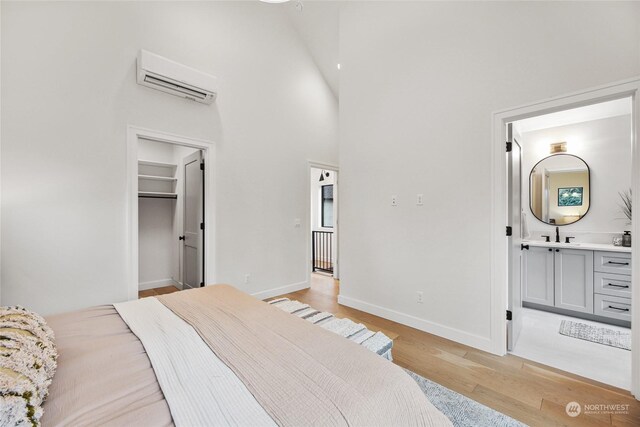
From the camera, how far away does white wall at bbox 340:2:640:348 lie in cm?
204

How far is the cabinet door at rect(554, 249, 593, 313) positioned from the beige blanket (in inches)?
130

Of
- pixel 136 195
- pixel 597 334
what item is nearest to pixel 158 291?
pixel 136 195

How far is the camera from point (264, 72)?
154 inches

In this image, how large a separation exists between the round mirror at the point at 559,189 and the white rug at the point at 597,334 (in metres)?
1.41

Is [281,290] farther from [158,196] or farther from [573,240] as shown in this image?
[573,240]

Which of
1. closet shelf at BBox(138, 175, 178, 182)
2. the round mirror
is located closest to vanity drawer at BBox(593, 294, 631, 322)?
the round mirror

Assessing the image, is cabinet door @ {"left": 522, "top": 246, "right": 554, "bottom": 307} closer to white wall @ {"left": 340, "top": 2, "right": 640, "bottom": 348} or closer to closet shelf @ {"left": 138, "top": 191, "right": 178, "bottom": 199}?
white wall @ {"left": 340, "top": 2, "right": 640, "bottom": 348}

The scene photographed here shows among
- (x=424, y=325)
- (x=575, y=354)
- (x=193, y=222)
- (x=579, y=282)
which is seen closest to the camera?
(x=575, y=354)

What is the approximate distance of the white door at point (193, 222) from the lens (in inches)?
135

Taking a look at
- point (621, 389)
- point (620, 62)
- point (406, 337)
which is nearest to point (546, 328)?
point (621, 389)

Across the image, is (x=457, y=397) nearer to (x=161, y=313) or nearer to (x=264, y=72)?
(x=161, y=313)

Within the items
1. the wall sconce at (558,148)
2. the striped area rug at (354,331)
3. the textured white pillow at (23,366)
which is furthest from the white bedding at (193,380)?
the wall sconce at (558,148)

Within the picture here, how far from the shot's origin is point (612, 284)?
9.55ft
